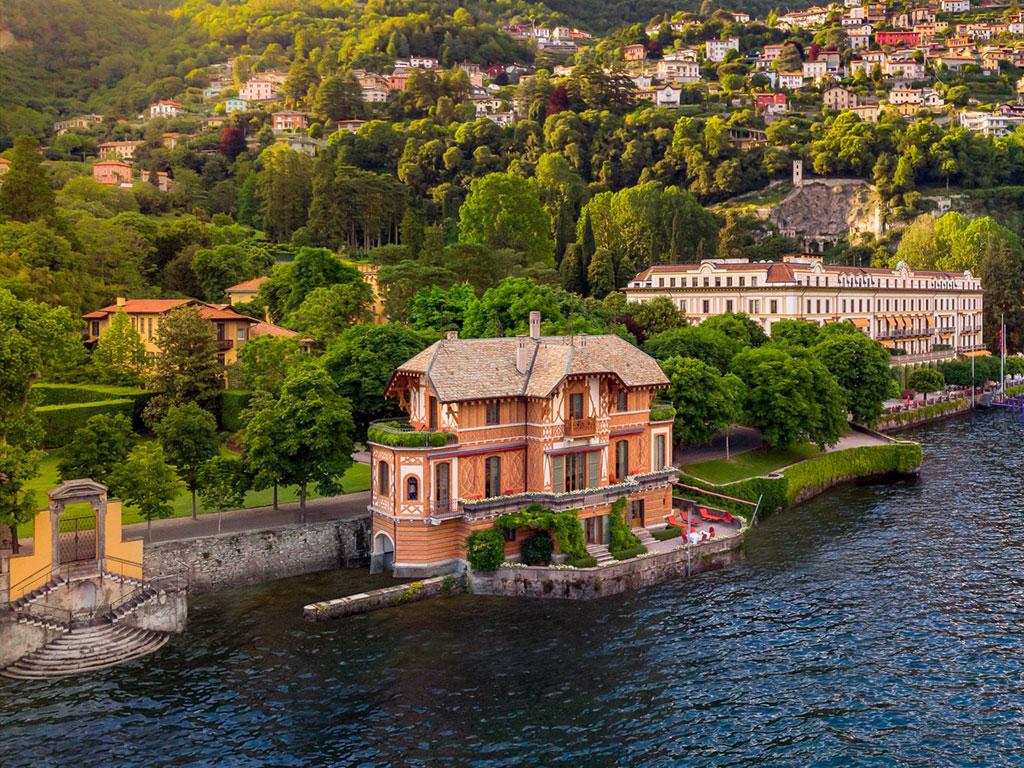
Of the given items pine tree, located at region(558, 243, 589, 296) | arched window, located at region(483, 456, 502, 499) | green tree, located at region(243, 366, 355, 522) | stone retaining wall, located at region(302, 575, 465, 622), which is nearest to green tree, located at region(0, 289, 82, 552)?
green tree, located at region(243, 366, 355, 522)

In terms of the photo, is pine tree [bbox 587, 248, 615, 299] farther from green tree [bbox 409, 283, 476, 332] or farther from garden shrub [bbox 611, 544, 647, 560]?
garden shrub [bbox 611, 544, 647, 560]

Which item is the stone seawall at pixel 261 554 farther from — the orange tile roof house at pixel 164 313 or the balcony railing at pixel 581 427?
the orange tile roof house at pixel 164 313

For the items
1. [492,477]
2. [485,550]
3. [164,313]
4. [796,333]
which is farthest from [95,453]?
[796,333]

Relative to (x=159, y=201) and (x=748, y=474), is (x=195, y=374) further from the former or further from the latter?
(x=159, y=201)

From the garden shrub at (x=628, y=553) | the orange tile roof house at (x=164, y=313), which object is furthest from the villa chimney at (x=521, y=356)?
the orange tile roof house at (x=164, y=313)

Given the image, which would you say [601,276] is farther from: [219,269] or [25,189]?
[25,189]

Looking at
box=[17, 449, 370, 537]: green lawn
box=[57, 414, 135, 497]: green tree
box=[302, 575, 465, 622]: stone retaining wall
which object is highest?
box=[57, 414, 135, 497]: green tree
